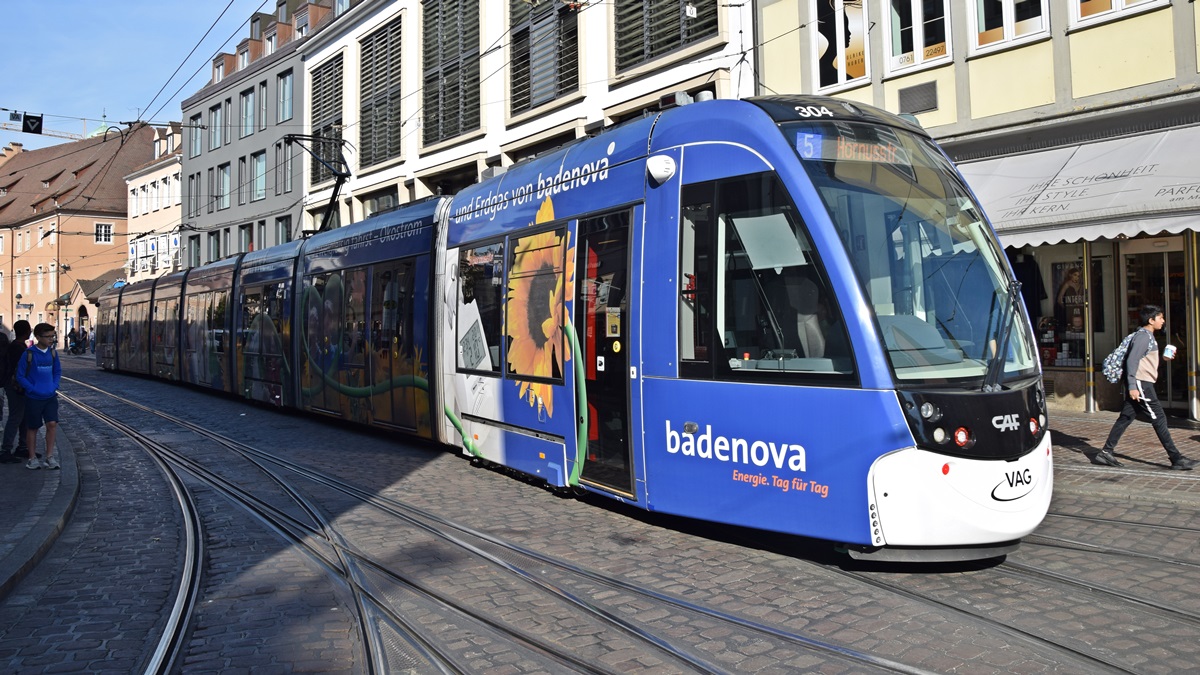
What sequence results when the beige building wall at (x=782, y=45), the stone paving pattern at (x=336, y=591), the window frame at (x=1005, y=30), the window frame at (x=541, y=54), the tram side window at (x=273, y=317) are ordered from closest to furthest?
the stone paving pattern at (x=336, y=591) → the window frame at (x=1005, y=30) → the beige building wall at (x=782, y=45) → the tram side window at (x=273, y=317) → the window frame at (x=541, y=54)

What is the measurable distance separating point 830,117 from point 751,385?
1893mm

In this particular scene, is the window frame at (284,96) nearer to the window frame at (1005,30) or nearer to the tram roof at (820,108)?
the window frame at (1005,30)

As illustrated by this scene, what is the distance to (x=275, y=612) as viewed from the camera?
17.3ft

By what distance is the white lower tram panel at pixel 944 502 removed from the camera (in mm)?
5152

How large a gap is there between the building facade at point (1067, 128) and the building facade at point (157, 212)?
44.3 metres

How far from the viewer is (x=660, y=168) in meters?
6.65

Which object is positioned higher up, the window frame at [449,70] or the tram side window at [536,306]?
the window frame at [449,70]

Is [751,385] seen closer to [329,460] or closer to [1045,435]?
[1045,435]

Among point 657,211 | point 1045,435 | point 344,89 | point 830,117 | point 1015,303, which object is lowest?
point 1045,435

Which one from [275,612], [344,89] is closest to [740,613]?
[275,612]

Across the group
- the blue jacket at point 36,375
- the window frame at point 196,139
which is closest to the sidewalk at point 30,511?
the blue jacket at point 36,375

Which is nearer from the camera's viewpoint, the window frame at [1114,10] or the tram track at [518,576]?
the tram track at [518,576]

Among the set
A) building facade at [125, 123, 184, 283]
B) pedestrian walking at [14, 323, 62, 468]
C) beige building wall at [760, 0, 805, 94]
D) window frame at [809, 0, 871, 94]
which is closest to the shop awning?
window frame at [809, 0, 871, 94]

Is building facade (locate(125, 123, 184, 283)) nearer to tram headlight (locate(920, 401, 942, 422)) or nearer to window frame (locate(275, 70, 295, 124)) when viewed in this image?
window frame (locate(275, 70, 295, 124))
